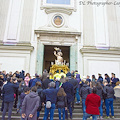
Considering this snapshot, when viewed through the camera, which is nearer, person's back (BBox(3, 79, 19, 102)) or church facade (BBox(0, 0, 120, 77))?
person's back (BBox(3, 79, 19, 102))

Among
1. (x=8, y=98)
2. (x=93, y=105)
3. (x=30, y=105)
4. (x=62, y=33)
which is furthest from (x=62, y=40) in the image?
(x=30, y=105)

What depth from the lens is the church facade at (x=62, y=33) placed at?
13523 millimetres

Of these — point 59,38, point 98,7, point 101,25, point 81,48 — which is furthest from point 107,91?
point 98,7

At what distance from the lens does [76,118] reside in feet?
19.6

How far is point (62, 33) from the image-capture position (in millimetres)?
14266

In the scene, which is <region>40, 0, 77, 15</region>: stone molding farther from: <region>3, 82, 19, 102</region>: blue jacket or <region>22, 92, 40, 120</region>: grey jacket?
<region>22, 92, 40, 120</region>: grey jacket

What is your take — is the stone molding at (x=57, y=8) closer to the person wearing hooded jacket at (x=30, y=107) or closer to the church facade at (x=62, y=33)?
the church facade at (x=62, y=33)

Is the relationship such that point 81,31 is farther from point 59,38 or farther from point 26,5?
point 26,5

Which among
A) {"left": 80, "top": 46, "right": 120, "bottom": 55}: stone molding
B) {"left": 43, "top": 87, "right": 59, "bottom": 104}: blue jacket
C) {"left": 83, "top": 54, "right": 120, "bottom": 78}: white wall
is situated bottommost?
{"left": 43, "top": 87, "right": 59, "bottom": 104}: blue jacket

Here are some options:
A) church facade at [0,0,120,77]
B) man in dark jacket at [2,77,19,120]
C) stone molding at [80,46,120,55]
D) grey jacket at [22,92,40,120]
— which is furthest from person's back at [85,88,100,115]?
stone molding at [80,46,120,55]

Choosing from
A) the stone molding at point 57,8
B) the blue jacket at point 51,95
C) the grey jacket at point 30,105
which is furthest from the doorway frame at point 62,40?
the grey jacket at point 30,105

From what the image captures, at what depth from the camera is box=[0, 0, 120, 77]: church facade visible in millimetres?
13523

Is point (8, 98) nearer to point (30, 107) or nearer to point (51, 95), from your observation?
point (30, 107)

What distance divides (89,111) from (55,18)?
12.3 meters
